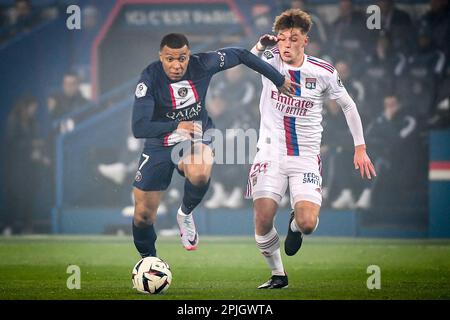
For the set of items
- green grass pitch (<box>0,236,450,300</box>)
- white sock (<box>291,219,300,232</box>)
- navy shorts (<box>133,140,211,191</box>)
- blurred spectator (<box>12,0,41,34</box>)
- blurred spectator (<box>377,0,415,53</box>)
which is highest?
blurred spectator (<box>12,0,41,34</box>)

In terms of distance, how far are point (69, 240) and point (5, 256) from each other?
278cm

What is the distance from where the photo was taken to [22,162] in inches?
752

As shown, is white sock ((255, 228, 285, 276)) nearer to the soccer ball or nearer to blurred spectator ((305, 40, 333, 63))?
the soccer ball

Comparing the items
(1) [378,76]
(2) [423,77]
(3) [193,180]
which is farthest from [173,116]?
(2) [423,77]

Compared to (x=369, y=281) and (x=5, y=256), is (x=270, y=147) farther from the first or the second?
(x=5, y=256)

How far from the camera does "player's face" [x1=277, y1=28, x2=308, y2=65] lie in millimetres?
10531

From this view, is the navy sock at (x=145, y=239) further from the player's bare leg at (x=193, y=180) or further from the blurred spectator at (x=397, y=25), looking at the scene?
the blurred spectator at (x=397, y=25)

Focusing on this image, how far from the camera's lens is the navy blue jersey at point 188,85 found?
10.5m

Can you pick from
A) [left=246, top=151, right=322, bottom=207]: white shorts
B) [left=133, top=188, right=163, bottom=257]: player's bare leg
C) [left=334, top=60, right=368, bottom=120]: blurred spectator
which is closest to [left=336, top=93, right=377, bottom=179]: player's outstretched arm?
[left=246, top=151, right=322, bottom=207]: white shorts

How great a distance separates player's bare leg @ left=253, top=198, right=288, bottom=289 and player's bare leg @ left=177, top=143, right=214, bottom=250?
0.69 meters

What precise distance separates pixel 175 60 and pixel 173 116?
610 mm

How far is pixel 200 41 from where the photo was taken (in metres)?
21.4

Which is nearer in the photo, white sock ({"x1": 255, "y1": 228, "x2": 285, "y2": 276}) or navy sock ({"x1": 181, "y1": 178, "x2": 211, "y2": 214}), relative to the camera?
white sock ({"x1": 255, "y1": 228, "x2": 285, "y2": 276})

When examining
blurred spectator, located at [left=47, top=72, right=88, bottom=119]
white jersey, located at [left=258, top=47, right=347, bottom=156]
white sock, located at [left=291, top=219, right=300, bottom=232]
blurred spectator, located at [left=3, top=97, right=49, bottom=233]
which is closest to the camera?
white jersey, located at [left=258, top=47, right=347, bottom=156]
